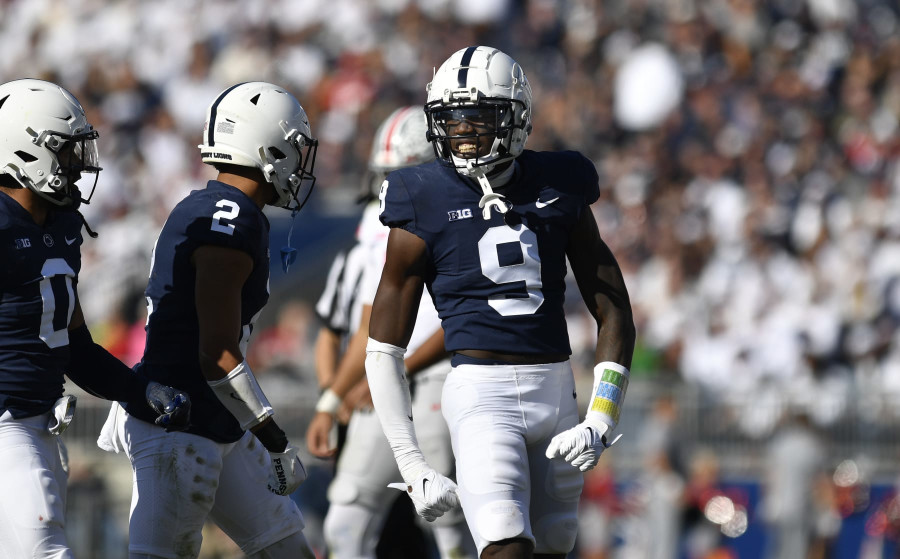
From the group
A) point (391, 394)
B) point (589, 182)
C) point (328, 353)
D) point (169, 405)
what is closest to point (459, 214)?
point (589, 182)

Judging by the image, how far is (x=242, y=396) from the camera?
190 inches

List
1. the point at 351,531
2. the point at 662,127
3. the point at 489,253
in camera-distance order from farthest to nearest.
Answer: the point at 662,127
the point at 351,531
the point at 489,253

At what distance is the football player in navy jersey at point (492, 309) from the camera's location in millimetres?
4797

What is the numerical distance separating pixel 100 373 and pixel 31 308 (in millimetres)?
412

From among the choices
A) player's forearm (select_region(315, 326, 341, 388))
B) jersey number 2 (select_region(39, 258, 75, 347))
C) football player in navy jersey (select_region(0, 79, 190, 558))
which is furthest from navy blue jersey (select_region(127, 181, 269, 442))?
player's forearm (select_region(315, 326, 341, 388))

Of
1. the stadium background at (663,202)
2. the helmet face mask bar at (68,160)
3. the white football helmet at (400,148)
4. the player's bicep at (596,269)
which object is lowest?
the stadium background at (663,202)

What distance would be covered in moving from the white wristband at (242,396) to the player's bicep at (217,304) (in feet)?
0.10

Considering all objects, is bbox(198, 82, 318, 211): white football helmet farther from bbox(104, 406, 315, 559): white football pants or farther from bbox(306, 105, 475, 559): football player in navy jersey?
bbox(306, 105, 475, 559): football player in navy jersey

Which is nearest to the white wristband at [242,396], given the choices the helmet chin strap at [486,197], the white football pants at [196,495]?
the white football pants at [196,495]

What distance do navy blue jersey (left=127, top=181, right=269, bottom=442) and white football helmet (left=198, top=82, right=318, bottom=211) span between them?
13cm

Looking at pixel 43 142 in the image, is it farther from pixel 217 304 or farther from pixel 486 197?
pixel 486 197

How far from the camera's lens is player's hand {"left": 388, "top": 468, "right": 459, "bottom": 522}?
469 centimetres

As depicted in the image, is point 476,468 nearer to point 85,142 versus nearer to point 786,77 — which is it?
point 85,142

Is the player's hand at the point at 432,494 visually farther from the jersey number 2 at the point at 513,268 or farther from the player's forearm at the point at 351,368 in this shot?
the player's forearm at the point at 351,368
